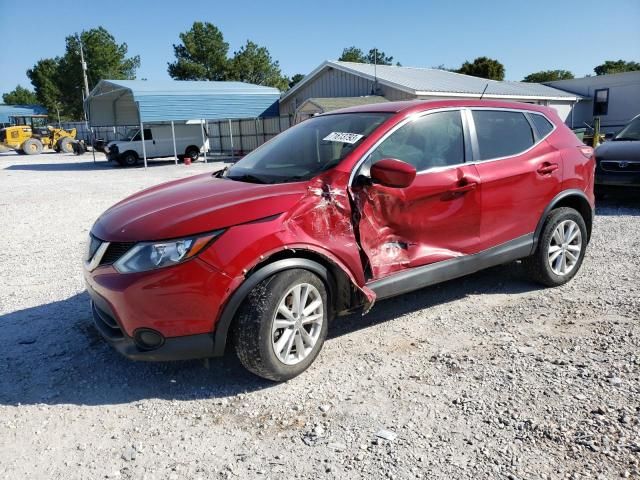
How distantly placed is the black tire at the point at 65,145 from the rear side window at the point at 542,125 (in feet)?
123

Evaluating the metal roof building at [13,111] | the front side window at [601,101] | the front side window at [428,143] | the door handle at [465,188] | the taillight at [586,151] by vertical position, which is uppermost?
the metal roof building at [13,111]

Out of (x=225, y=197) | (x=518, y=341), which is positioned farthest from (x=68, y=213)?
(x=518, y=341)

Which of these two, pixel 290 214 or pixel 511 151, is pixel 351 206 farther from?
pixel 511 151

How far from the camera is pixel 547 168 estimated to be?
14.7ft

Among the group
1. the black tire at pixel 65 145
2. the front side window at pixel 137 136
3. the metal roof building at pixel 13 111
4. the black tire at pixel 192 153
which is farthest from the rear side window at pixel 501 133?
the metal roof building at pixel 13 111

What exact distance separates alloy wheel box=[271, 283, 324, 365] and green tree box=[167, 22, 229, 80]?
57100 mm

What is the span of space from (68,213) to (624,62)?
82.5 metres

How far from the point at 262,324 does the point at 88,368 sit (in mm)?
1415

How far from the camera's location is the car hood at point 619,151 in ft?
26.9

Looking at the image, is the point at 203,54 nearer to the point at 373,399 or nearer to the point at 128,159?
the point at 128,159

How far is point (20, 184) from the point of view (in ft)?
54.9

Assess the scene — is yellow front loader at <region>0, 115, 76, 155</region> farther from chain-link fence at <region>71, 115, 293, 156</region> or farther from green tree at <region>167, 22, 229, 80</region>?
green tree at <region>167, 22, 229, 80</region>

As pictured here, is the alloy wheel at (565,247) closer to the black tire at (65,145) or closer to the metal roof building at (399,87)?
the metal roof building at (399,87)

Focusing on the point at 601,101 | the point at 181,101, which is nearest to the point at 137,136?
the point at 181,101
